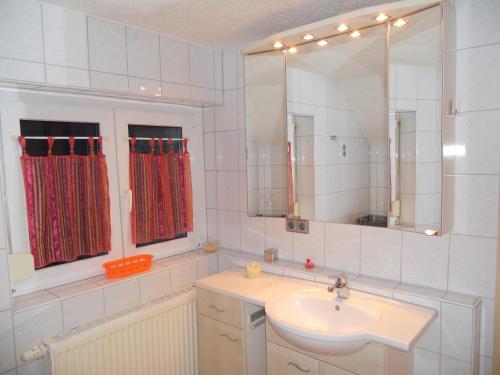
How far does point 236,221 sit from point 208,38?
3.94ft

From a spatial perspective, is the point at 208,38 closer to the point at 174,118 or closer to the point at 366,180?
the point at 174,118

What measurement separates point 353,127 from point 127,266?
1.50 metres

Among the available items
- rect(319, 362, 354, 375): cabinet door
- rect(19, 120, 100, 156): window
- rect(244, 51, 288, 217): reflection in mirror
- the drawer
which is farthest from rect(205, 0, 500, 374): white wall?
rect(19, 120, 100, 156): window

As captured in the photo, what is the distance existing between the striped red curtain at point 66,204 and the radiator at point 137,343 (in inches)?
16.7

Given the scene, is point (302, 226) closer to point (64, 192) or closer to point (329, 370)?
point (329, 370)

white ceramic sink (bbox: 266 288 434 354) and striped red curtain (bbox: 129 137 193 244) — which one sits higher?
striped red curtain (bbox: 129 137 193 244)

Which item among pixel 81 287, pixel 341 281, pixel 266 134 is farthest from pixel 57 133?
pixel 341 281

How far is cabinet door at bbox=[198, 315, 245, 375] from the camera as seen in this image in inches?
79.8

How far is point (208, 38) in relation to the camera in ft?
7.34

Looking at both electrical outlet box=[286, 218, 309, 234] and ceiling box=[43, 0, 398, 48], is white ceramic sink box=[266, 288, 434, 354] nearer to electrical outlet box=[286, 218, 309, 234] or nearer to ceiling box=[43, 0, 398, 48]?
electrical outlet box=[286, 218, 309, 234]

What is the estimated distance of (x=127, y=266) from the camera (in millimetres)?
2172

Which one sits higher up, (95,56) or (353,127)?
(95,56)

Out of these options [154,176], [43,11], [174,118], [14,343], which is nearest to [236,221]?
[154,176]

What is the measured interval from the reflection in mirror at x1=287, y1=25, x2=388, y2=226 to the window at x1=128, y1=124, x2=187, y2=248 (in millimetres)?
850
